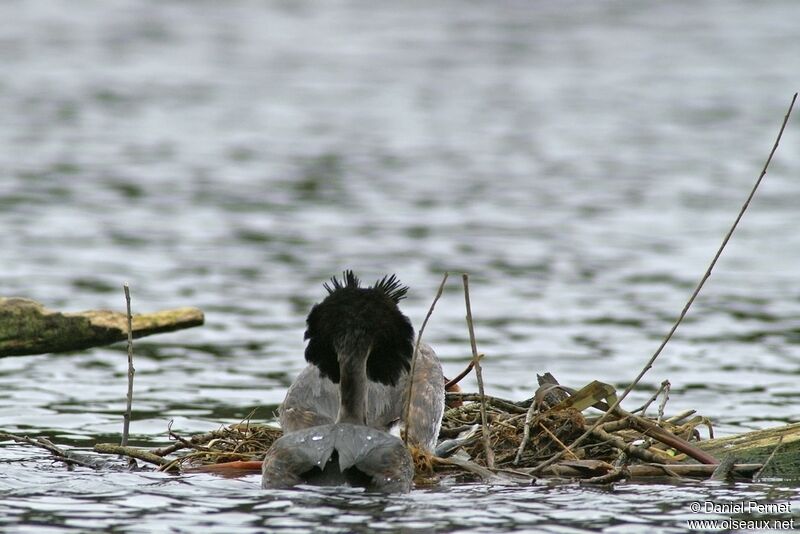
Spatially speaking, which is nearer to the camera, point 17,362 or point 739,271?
point 17,362

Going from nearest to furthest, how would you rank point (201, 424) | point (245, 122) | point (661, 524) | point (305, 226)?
point (661, 524)
point (201, 424)
point (305, 226)
point (245, 122)

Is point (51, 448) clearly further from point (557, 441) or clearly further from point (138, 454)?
point (557, 441)

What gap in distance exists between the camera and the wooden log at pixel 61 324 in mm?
11062

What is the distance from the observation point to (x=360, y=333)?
9.44m

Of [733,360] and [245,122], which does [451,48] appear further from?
[733,360]

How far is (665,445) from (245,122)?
25.9m

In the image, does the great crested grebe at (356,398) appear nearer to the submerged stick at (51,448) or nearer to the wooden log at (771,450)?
the submerged stick at (51,448)

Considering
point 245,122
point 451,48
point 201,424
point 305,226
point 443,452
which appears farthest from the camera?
point 451,48

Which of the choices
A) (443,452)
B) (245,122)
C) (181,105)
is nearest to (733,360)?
(443,452)

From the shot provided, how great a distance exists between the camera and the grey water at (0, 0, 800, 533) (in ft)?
31.6

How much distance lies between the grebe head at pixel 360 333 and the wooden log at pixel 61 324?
1.74 m

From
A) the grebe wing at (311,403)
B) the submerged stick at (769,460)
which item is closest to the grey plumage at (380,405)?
the grebe wing at (311,403)

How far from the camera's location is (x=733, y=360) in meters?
16.1

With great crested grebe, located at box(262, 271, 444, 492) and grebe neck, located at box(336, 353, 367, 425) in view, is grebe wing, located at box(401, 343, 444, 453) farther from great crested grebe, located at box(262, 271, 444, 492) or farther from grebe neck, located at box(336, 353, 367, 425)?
grebe neck, located at box(336, 353, 367, 425)
